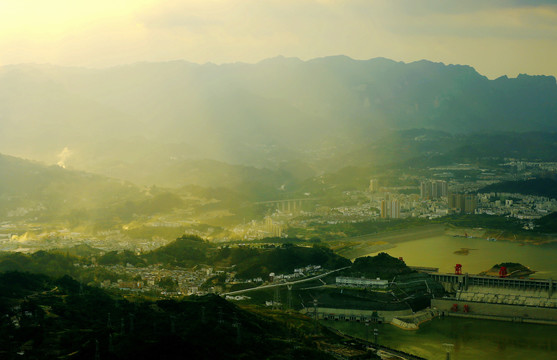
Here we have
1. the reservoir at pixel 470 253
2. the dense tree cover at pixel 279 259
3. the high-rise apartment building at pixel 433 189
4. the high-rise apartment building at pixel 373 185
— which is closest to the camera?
the dense tree cover at pixel 279 259

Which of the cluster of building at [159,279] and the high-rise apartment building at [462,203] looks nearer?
the cluster of building at [159,279]

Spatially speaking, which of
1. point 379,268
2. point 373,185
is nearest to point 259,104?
point 373,185

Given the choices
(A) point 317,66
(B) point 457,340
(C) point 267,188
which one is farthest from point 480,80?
(B) point 457,340

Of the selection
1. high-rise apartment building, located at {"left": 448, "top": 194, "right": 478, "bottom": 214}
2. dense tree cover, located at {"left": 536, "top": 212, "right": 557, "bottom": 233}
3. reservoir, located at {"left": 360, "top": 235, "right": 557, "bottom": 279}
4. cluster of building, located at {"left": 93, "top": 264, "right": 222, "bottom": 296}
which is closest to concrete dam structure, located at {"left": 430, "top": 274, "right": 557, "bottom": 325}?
reservoir, located at {"left": 360, "top": 235, "right": 557, "bottom": 279}

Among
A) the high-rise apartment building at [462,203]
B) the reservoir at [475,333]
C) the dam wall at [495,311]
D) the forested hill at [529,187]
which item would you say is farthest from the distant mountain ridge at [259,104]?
the dam wall at [495,311]

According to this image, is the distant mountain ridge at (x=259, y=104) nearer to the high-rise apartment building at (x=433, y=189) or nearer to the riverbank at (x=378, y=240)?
the high-rise apartment building at (x=433, y=189)

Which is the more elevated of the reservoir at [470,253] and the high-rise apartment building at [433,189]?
the high-rise apartment building at [433,189]

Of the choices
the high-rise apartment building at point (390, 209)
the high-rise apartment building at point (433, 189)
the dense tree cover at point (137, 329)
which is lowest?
the dense tree cover at point (137, 329)

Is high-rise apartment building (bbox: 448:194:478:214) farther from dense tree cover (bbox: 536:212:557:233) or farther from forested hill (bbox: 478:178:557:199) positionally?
dense tree cover (bbox: 536:212:557:233)
